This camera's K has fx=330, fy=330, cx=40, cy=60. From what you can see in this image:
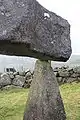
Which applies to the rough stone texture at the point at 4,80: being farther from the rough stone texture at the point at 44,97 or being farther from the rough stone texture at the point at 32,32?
the rough stone texture at the point at 32,32

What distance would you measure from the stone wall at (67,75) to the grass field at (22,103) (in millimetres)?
602

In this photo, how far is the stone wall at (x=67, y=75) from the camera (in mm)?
15148

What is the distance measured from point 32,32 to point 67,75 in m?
9.17

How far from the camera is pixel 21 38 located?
597 centimetres

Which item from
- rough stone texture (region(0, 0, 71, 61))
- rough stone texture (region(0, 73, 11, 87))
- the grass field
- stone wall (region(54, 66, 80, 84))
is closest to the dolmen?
rough stone texture (region(0, 0, 71, 61))

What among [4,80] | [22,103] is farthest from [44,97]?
[4,80]

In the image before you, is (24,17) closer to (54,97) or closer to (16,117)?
(54,97)

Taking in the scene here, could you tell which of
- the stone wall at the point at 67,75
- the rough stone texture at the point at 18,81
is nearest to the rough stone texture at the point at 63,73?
the stone wall at the point at 67,75

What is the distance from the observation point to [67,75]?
49.9ft

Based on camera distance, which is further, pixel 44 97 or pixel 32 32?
pixel 44 97

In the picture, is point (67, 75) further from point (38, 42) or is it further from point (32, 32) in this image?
point (32, 32)

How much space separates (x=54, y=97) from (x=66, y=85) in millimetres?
7313

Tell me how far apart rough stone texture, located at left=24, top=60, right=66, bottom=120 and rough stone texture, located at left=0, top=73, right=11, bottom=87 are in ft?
25.8

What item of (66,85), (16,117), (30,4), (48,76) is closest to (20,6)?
(30,4)
